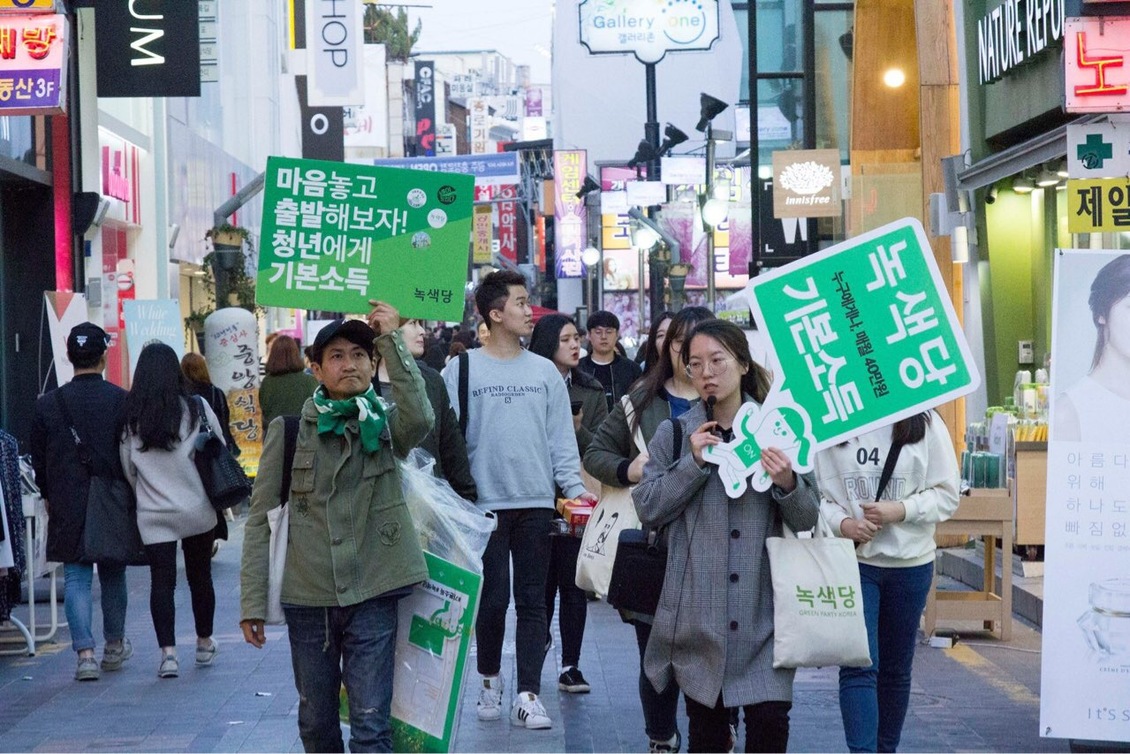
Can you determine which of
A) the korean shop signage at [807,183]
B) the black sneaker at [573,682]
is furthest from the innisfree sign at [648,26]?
the black sneaker at [573,682]

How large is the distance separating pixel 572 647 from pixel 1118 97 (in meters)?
4.64

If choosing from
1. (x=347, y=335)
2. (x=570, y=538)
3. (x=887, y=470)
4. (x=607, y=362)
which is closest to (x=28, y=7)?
(x=607, y=362)

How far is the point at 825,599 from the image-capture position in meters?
5.09

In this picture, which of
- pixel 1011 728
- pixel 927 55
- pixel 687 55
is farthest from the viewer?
pixel 687 55

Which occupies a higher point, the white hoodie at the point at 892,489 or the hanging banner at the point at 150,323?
the hanging banner at the point at 150,323

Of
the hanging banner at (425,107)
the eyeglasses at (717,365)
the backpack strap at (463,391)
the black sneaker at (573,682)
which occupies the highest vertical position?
the hanging banner at (425,107)

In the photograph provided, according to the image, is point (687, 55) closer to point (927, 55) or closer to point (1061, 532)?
point (927, 55)

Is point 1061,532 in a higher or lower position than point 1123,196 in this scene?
lower

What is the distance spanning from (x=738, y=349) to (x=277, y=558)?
5.59 feet

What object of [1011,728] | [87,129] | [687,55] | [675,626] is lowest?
[1011,728]

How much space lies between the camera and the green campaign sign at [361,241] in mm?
5926

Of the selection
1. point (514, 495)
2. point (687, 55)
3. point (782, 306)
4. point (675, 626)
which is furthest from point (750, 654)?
point (687, 55)

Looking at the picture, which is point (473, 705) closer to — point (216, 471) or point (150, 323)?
point (216, 471)

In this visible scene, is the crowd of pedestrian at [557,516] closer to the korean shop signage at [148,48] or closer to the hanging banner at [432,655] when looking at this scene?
the hanging banner at [432,655]
